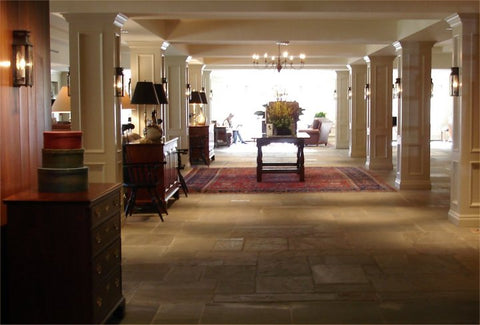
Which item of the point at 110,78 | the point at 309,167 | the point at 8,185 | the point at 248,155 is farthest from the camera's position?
the point at 248,155

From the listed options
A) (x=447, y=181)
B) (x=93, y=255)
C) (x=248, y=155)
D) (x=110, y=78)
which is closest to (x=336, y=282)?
(x=93, y=255)

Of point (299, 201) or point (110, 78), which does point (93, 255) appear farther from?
point (299, 201)

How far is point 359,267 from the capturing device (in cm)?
559

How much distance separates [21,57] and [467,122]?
5.36 meters

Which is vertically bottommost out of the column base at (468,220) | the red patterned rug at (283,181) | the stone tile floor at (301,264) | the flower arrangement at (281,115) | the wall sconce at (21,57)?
the stone tile floor at (301,264)

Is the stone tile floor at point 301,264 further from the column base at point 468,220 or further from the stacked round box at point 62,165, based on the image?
the stacked round box at point 62,165

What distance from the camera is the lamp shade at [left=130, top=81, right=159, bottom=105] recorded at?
343 inches

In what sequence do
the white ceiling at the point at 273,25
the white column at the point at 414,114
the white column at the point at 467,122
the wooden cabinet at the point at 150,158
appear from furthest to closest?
1. the white column at the point at 414,114
2. the wooden cabinet at the point at 150,158
3. the white column at the point at 467,122
4. the white ceiling at the point at 273,25

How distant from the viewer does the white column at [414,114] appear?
10.3 m

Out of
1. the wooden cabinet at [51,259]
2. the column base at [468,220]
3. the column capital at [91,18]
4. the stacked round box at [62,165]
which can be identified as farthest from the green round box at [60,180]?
the column base at [468,220]

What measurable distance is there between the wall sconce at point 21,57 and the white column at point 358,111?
43.8 ft

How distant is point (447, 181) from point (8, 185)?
953cm

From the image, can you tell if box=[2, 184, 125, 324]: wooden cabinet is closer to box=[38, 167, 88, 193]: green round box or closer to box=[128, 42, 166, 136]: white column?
box=[38, 167, 88, 193]: green round box

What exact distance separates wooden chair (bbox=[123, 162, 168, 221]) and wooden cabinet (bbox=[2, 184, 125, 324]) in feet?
13.5
